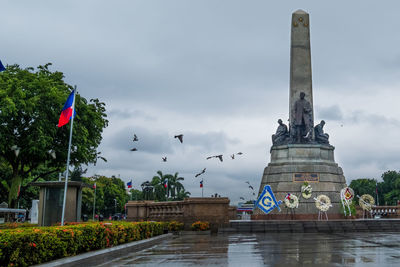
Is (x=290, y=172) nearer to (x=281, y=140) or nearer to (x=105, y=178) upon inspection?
(x=281, y=140)

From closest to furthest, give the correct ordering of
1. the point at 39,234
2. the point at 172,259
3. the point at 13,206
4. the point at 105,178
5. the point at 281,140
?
1. the point at 39,234
2. the point at 172,259
3. the point at 13,206
4. the point at 281,140
5. the point at 105,178

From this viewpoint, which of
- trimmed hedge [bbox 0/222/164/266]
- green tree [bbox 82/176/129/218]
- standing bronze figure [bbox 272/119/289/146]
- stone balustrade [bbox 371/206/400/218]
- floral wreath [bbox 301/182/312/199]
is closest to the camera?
trimmed hedge [bbox 0/222/164/266]

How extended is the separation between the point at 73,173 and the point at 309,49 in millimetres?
56853

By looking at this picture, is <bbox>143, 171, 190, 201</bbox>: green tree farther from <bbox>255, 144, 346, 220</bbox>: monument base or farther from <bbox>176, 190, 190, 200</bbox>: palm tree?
<bbox>255, 144, 346, 220</bbox>: monument base

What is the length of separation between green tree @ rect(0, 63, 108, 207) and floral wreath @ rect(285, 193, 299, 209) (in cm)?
1435

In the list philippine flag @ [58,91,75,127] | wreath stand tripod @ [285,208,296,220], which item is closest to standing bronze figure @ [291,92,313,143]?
wreath stand tripod @ [285,208,296,220]

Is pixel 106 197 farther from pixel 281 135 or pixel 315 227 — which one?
pixel 315 227

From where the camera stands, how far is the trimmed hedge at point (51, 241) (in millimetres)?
7820

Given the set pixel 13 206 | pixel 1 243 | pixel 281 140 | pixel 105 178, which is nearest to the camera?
pixel 1 243

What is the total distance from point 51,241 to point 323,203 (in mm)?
22717

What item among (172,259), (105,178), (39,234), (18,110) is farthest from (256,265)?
(105,178)

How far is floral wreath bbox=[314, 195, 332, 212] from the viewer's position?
2803 centimetres

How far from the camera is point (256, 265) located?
9.26 metres

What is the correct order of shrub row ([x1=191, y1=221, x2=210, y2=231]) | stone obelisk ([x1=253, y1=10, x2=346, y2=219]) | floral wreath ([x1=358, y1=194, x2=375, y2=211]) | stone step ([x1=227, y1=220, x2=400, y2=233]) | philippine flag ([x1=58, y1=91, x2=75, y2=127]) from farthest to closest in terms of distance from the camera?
stone obelisk ([x1=253, y1=10, x2=346, y2=219]), floral wreath ([x1=358, y1=194, x2=375, y2=211]), stone step ([x1=227, y1=220, x2=400, y2=233]), shrub row ([x1=191, y1=221, x2=210, y2=231]), philippine flag ([x1=58, y1=91, x2=75, y2=127])
